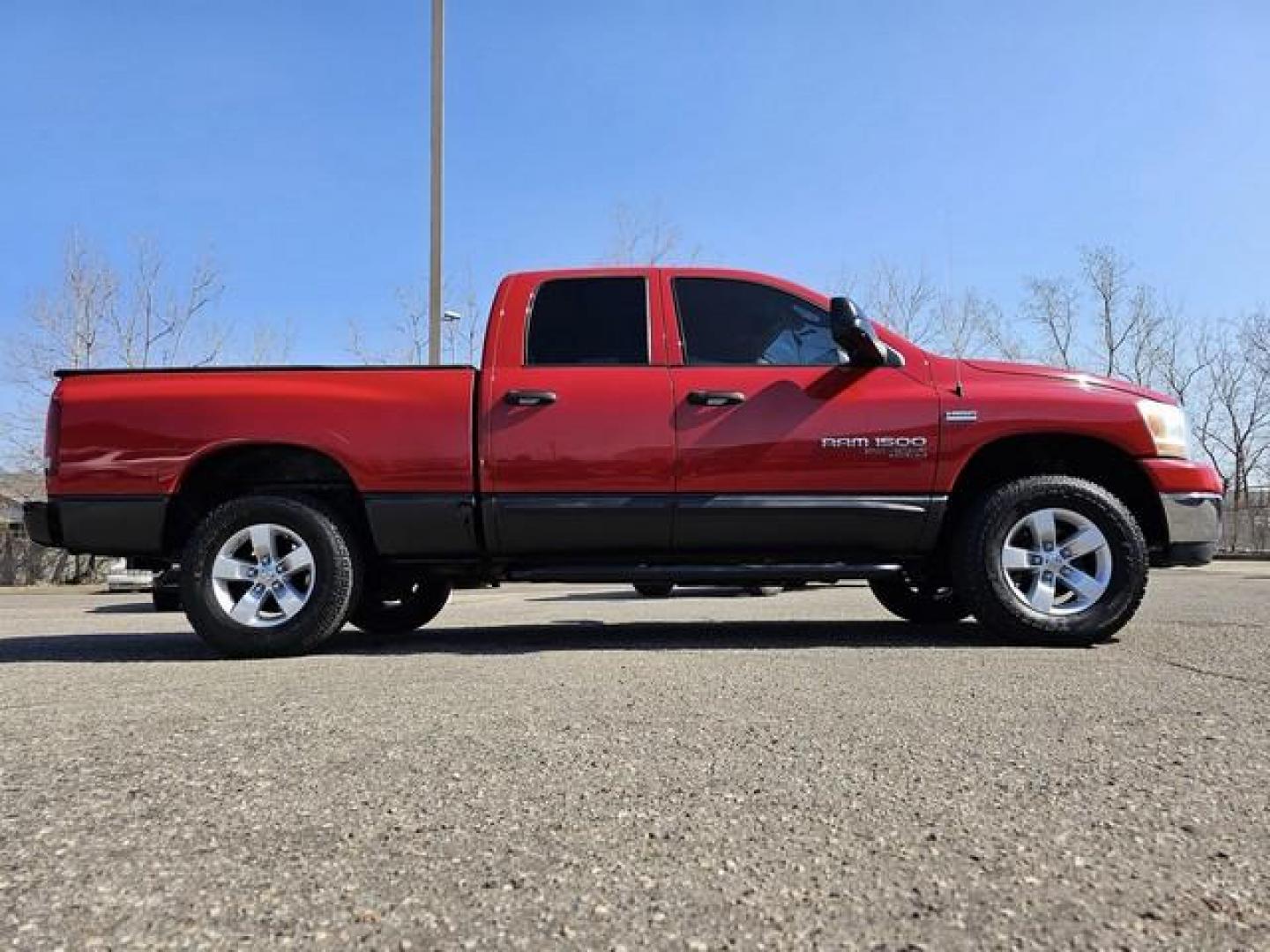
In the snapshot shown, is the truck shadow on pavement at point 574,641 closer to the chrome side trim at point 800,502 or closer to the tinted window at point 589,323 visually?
the chrome side trim at point 800,502

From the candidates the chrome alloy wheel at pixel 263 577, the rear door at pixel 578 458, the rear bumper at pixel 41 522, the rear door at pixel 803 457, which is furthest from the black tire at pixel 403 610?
the rear door at pixel 803 457

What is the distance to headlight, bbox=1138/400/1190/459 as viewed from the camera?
5020 millimetres

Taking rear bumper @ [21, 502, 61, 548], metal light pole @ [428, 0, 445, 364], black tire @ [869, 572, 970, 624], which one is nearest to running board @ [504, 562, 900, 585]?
black tire @ [869, 572, 970, 624]

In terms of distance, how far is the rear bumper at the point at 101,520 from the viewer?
493cm

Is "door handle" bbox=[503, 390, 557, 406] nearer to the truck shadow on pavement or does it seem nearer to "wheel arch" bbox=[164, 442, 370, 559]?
"wheel arch" bbox=[164, 442, 370, 559]

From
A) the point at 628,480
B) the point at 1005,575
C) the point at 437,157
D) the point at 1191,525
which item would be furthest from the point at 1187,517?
the point at 437,157

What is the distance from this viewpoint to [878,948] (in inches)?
56.7

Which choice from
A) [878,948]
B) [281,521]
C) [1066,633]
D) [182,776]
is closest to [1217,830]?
[878,948]

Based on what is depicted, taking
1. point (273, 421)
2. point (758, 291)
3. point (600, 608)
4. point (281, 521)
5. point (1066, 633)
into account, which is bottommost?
point (600, 608)

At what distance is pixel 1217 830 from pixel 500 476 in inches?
142

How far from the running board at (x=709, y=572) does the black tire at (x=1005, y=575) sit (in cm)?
43

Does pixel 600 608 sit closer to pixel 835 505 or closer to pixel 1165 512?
pixel 835 505

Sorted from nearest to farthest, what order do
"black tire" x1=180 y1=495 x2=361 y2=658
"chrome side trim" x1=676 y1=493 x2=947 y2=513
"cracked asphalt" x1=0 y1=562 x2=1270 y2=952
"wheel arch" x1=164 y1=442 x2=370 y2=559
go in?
"cracked asphalt" x1=0 y1=562 x2=1270 y2=952
"black tire" x1=180 y1=495 x2=361 y2=658
"chrome side trim" x1=676 y1=493 x2=947 y2=513
"wheel arch" x1=164 y1=442 x2=370 y2=559

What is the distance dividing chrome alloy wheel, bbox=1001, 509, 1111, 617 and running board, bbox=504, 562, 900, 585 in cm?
64
